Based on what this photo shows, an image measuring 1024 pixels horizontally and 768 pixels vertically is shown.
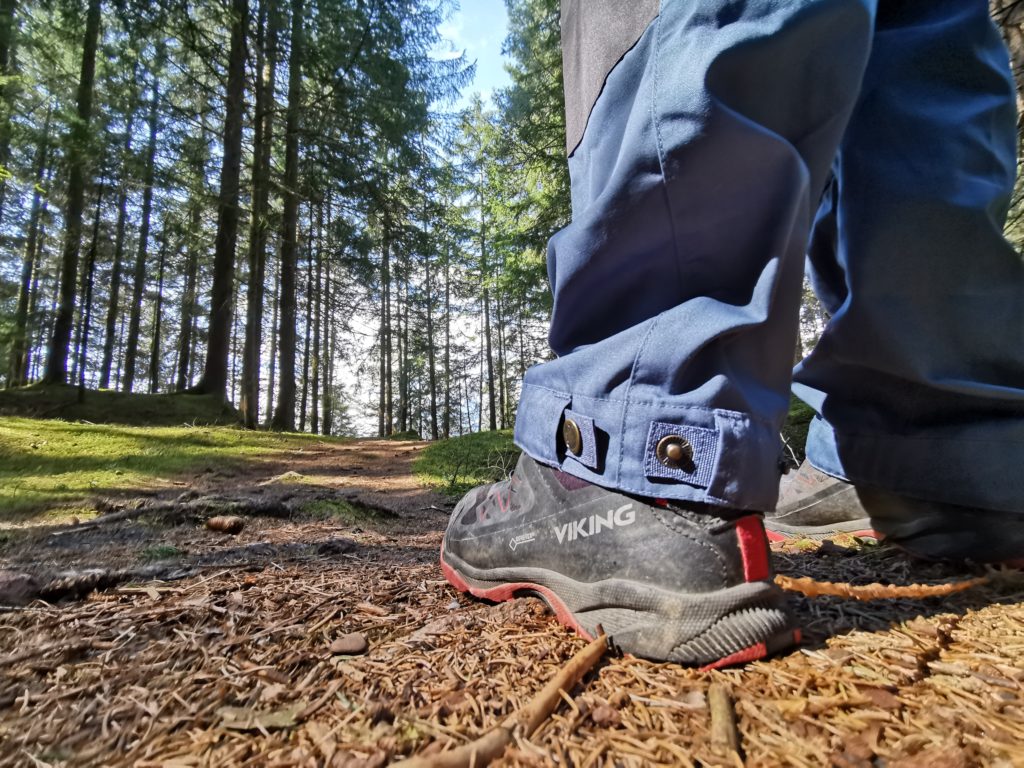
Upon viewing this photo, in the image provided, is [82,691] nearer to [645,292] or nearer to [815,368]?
[645,292]

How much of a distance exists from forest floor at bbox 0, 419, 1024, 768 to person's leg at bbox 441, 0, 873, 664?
13cm

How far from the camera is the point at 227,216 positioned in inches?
349

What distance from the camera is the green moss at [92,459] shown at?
272cm

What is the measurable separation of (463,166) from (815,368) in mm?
14202

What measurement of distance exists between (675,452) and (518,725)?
450mm

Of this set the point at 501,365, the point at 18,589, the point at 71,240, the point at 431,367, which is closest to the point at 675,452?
the point at 18,589

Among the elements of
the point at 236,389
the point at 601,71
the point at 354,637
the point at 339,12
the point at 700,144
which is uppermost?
the point at 339,12

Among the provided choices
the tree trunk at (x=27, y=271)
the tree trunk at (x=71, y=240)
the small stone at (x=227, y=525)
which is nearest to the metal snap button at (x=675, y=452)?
the small stone at (x=227, y=525)

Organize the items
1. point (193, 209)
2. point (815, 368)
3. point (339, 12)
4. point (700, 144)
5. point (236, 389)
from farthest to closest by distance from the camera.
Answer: point (236, 389) < point (193, 209) < point (339, 12) < point (815, 368) < point (700, 144)

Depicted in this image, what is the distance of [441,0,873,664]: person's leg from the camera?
780 millimetres

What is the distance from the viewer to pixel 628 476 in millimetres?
848

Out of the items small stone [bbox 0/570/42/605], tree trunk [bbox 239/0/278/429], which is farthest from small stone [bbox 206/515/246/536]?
tree trunk [bbox 239/0/278/429]

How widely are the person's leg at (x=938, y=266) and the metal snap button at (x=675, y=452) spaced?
2.59 ft

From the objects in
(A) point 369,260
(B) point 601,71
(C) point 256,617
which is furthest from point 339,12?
(C) point 256,617
